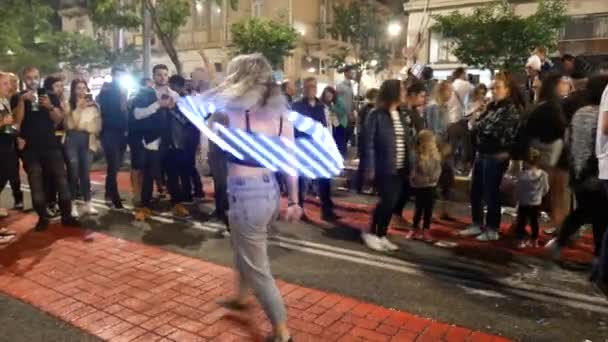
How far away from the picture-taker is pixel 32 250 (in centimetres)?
566

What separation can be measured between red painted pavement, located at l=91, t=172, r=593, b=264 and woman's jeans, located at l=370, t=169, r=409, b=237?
0.67m

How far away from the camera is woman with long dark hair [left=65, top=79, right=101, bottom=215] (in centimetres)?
704

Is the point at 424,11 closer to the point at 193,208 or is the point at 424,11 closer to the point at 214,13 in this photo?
the point at 214,13

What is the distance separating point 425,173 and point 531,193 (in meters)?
1.16

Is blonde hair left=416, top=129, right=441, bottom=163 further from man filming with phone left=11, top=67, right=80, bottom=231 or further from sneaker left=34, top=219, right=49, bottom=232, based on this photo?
sneaker left=34, top=219, right=49, bottom=232

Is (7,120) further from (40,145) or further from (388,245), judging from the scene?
(388,245)

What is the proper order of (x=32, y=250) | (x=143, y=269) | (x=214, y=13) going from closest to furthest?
1. (x=143, y=269)
2. (x=32, y=250)
3. (x=214, y=13)

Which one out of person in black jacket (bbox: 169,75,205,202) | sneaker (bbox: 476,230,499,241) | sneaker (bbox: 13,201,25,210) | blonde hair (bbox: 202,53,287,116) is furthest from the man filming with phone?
Result: sneaker (bbox: 476,230,499,241)

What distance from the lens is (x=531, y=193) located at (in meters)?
5.80

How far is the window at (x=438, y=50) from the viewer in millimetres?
25375

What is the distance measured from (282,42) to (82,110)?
2134cm

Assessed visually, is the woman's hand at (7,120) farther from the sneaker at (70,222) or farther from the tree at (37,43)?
the tree at (37,43)

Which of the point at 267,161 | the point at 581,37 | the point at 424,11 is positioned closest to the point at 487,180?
the point at 267,161

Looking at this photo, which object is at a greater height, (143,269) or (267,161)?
(267,161)
